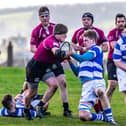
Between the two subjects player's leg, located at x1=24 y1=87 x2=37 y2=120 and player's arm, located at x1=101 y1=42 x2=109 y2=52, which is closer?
player's leg, located at x1=24 y1=87 x2=37 y2=120

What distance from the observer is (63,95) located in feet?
44.2

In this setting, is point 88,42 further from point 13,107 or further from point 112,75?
Result: point 112,75

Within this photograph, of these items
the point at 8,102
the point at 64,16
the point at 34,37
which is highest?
the point at 64,16

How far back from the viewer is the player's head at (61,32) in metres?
11.9

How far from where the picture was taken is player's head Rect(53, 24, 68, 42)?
1195 centimetres

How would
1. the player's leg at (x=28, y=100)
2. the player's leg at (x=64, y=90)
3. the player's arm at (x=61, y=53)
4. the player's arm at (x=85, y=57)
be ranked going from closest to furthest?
the player's arm at (x=61, y=53) → the player's arm at (x=85, y=57) → the player's leg at (x=28, y=100) → the player's leg at (x=64, y=90)

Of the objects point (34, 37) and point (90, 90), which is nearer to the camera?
point (90, 90)

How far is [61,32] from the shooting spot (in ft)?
39.3

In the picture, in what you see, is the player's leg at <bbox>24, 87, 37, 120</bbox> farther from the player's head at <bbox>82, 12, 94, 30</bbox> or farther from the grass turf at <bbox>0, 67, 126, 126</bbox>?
the player's head at <bbox>82, 12, 94, 30</bbox>

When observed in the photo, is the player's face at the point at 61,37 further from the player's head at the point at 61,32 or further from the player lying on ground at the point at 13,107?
the player lying on ground at the point at 13,107

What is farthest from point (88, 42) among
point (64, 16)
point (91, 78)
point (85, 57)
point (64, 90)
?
point (64, 16)

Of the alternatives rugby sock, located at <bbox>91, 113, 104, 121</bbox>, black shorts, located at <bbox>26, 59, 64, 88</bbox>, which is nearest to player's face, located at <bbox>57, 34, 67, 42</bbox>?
black shorts, located at <bbox>26, 59, 64, 88</bbox>

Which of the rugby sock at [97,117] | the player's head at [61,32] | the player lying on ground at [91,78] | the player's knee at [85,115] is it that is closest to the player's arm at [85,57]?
the player lying on ground at [91,78]

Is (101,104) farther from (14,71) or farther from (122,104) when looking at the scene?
(14,71)
